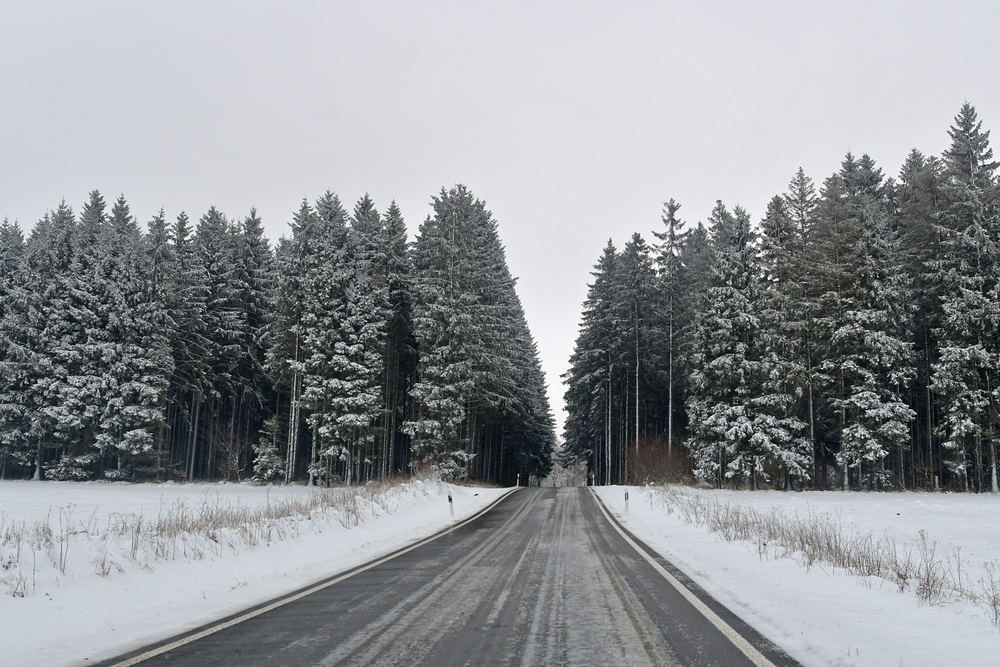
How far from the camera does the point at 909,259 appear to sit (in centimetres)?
3688

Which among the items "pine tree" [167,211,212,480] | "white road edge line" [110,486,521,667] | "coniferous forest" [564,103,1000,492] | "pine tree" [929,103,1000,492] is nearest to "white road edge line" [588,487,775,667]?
"white road edge line" [110,486,521,667]

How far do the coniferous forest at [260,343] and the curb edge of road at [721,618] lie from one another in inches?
1000

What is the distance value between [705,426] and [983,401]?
43.8 ft

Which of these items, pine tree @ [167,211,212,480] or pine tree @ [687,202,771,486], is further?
pine tree @ [167,211,212,480]

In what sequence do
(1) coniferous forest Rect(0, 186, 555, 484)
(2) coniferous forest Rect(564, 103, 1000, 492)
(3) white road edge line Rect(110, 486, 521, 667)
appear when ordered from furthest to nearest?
(1) coniferous forest Rect(0, 186, 555, 484) < (2) coniferous forest Rect(564, 103, 1000, 492) < (3) white road edge line Rect(110, 486, 521, 667)

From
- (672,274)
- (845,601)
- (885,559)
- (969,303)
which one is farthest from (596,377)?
(845,601)

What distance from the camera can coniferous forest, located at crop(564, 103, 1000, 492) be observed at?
31.5 metres

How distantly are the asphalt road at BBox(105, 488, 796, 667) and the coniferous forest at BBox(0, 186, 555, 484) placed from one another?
25.9 meters

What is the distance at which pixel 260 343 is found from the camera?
44844 millimetres

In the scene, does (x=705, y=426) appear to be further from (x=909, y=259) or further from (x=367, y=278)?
(x=367, y=278)

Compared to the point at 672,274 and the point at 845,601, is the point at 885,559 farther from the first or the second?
the point at 672,274

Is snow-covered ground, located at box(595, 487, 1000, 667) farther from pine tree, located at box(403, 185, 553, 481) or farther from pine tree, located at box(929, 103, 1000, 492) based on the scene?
pine tree, located at box(403, 185, 553, 481)

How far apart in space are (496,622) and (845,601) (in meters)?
4.69

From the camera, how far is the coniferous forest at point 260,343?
120 ft
